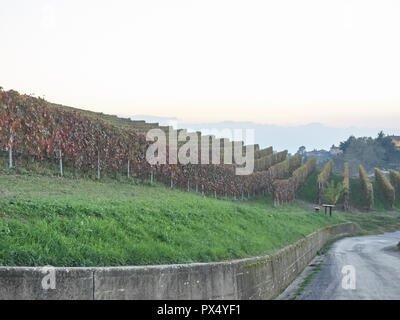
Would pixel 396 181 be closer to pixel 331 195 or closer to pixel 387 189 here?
pixel 387 189

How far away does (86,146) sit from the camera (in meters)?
32.9

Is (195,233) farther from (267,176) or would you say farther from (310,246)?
(267,176)

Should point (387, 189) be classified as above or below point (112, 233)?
below

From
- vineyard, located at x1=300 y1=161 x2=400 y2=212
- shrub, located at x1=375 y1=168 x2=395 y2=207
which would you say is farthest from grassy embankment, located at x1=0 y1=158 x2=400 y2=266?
shrub, located at x1=375 y1=168 x2=395 y2=207

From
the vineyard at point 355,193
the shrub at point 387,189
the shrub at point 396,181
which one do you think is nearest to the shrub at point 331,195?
the vineyard at point 355,193

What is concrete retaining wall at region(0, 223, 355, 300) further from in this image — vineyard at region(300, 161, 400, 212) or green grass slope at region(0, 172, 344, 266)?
vineyard at region(300, 161, 400, 212)

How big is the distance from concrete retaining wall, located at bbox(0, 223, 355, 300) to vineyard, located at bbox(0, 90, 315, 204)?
14.9m

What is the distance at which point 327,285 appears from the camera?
67.2 ft

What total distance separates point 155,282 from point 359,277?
625 inches

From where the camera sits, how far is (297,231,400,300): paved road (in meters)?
18.0

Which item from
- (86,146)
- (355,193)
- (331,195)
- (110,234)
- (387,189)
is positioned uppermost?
(86,146)

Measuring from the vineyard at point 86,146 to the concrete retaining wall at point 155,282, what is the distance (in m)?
14.9

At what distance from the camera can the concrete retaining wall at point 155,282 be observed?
7707mm

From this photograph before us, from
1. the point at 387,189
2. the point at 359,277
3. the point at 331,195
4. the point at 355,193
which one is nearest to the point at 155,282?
the point at 359,277
